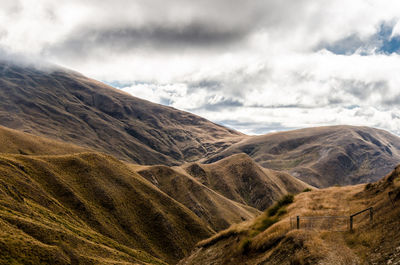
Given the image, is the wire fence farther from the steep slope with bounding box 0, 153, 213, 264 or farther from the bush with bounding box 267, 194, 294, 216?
the steep slope with bounding box 0, 153, 213, 264

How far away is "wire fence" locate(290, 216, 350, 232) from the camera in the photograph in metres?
23.1

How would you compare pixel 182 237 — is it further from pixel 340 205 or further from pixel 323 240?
pixel 323 240

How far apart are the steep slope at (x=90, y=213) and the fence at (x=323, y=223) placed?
37.4 metres

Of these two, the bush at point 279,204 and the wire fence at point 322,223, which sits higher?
the wire fence at point 322,223

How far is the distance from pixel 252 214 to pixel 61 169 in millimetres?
110808

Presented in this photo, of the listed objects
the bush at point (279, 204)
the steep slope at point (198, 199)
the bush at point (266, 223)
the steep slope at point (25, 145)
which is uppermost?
the bush at point (279, 204)

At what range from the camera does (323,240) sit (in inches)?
814

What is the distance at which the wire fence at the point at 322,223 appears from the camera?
75.8 feet

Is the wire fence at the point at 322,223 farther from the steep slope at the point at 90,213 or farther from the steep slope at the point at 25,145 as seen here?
the steep slope at the point at 25,145

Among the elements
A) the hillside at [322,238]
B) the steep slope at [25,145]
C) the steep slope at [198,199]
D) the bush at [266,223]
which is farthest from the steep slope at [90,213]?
the steep slope at [25,145]

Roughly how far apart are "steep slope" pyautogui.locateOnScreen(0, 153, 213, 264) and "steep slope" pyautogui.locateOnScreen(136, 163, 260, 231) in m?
23.7

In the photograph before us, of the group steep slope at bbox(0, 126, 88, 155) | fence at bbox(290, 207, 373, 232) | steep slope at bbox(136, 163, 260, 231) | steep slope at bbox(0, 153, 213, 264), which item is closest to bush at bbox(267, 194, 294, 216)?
fence at bbox(290, 207, 373, 232)

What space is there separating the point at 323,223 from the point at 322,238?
145 inches

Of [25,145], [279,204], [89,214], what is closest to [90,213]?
[89,214]
